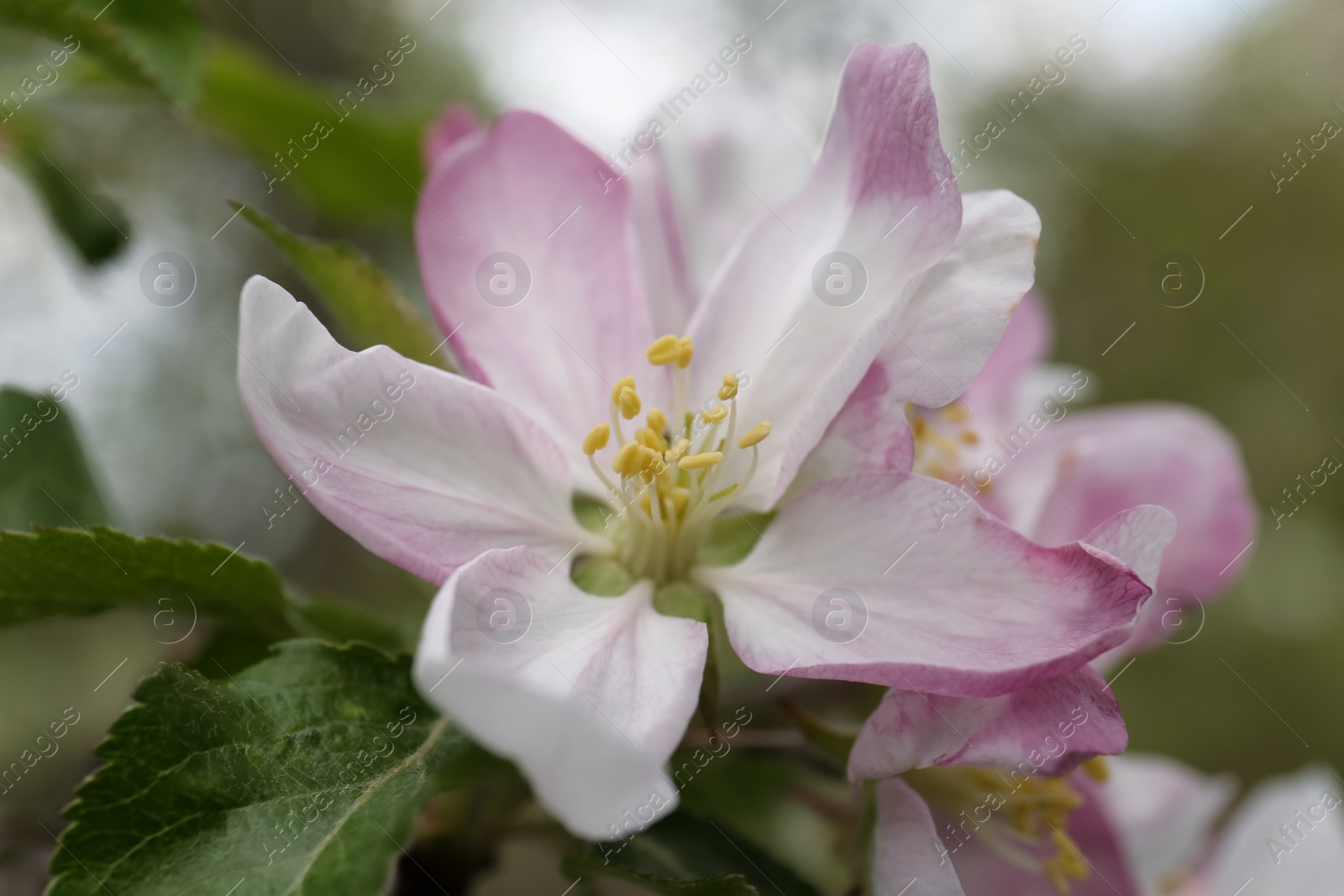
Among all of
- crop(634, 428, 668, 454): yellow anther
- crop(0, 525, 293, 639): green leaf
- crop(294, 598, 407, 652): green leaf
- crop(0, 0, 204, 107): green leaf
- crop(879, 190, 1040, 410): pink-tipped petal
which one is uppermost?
crop(879, 190, 1040, 410): pink-tipped petal

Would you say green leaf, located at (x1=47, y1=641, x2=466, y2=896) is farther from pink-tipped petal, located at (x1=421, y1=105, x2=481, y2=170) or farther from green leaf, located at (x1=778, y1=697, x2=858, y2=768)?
pink-tipped petal, located at (x1=421, y1=105, x2=481, y2=170)

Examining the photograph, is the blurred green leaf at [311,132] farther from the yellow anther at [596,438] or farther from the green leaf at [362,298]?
the yellow anther at [596,438]

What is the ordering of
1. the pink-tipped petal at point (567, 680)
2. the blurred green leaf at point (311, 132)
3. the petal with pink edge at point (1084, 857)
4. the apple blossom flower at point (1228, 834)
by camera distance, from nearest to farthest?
the pink-tipped petal at point (567, 680) → the petal with pink edge at point (1084, 857) → the apple blossom flower at point (1228, 834) → the blurred green leaf at point (311, 132)

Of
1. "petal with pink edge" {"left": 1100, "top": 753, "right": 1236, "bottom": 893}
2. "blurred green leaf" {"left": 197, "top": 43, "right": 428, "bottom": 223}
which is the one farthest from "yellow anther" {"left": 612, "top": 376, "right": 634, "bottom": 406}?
"blurred green leaf" {"left": 197, "top": 43, "right": 428, "bottom": 223}

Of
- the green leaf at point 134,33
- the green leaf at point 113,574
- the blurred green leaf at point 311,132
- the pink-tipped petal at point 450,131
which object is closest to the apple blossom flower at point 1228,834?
the green leaf at point 113,574

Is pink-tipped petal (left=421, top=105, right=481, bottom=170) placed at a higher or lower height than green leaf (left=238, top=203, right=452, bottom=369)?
higher

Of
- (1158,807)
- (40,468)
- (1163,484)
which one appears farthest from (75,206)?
(1158,807)

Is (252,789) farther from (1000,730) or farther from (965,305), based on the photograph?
(965,305)
